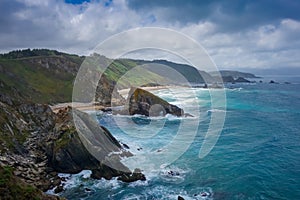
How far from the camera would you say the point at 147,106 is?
81.2m

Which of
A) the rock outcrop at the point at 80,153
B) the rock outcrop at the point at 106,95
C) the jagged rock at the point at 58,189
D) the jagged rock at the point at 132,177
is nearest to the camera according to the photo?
the jagged rock at the point at 58,189

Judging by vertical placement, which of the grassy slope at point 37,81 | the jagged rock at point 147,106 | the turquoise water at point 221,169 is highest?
the grassy slope at point 37,81

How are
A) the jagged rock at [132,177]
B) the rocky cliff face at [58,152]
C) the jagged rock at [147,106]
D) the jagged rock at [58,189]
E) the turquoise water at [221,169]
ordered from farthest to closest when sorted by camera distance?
1. the jagged rock at [147,106]
2. the rocky cliff face at [58,152]
3. the jagged rock at [132,177]
4. the jagged rock at [58,189]
5. the turquoise water at [221,169]

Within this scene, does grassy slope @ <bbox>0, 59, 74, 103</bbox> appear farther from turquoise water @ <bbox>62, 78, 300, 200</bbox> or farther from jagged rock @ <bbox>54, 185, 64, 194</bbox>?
jagged rock @ <bbox>54, 185, 64, 194</bbox>

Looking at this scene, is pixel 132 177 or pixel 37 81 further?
pixel 37 81

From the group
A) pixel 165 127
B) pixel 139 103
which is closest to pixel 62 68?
pixel 139 103

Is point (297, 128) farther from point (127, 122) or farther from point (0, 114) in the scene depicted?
point (0, 114)

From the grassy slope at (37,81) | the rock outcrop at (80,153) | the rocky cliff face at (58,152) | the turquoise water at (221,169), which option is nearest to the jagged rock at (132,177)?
the rocky cliff face at (58,152)

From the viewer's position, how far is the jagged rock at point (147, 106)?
8069 cm

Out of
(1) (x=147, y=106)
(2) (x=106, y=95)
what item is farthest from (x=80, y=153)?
(2) (x=106, y=95)

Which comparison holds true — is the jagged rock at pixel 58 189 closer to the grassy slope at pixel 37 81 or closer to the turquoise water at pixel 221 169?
the turquoise water at pixel 221 169

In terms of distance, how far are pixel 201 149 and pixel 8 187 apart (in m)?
32.9

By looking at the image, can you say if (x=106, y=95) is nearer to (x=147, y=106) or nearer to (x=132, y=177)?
(x=147, y=106)

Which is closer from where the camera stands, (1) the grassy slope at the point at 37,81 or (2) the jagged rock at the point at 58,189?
(2) the jagged rock at the point at 58,189
